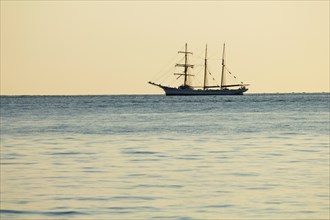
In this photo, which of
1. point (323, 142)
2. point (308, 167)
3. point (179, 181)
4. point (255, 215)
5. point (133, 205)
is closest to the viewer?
point (255, 215)

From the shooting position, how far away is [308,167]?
2934 cm

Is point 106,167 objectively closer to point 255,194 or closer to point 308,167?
point 308,167

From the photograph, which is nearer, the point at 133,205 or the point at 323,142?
the point at 133,205

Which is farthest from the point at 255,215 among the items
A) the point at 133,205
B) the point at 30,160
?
the point at 30,160

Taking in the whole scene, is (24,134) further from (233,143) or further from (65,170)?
(65,170)

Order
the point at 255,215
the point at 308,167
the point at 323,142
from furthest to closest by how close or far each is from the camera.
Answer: the point at 323,142 < the point at 308,167 < the point at 255,215

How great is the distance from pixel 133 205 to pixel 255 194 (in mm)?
3197

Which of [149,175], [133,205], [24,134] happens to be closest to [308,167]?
[149,175]

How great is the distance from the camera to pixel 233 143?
43.3m

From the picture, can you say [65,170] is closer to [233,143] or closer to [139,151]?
[139,151]

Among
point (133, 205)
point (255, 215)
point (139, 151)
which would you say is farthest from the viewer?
point (139, 151)

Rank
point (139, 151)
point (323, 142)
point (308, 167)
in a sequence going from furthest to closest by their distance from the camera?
point (323, 142) → point (139, 151) → point (308, 167)

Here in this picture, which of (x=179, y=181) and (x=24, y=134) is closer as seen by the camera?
(x=179, y=181)

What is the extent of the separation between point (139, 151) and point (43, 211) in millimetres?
17332
